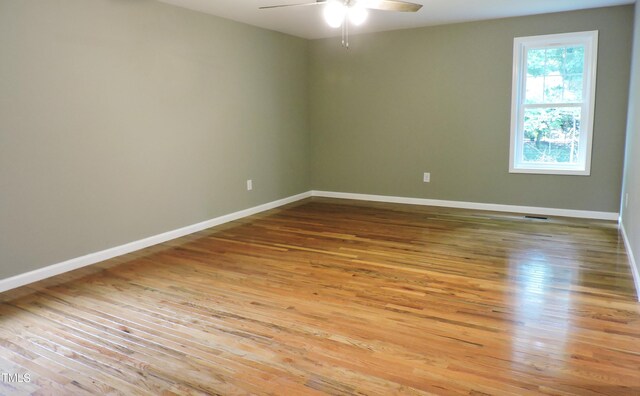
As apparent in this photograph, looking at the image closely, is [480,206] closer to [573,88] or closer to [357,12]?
[573,88]

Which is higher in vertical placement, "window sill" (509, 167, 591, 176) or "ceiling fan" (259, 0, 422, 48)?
"ceiling fan" (259, 0, 422, 48)

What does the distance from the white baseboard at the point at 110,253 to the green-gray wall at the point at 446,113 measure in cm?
167

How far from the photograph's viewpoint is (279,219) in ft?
17.4

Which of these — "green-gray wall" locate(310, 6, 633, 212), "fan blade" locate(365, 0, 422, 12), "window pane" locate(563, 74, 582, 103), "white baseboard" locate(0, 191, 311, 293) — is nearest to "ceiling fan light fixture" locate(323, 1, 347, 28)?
"fan blade" locate(365, 0, 422, 12)

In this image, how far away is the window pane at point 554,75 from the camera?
505cm

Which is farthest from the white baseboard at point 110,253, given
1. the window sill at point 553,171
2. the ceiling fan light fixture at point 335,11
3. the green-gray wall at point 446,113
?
the window sill at point 553,171

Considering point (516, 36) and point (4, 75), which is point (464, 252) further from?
point (4, 75)

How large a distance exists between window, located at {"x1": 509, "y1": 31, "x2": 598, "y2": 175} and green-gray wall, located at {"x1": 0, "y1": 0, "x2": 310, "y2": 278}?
296cm

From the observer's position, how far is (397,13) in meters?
4.81

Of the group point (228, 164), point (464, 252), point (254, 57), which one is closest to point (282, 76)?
point (254, 57)

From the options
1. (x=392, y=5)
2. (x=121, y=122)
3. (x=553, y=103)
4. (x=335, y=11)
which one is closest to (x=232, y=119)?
(x=121, y=122)

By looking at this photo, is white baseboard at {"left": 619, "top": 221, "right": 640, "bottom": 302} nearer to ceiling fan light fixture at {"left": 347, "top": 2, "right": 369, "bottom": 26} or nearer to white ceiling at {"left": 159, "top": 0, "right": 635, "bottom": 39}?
white ceiling at {"left": 159, "top": 0, "right": 635, "bottom": 39}

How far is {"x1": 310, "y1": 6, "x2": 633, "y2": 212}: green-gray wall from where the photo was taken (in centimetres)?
490

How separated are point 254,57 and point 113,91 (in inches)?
79.9
